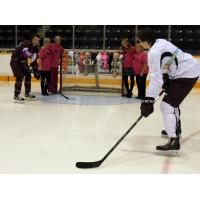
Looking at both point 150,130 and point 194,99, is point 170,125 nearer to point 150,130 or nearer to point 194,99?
point 150,130

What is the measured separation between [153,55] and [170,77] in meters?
0.38

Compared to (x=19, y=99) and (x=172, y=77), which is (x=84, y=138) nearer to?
(x=172, y=77)

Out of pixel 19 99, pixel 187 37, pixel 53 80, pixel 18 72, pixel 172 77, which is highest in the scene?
pixel 187 37

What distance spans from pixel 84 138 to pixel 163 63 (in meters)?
1.24

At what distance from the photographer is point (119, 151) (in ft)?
13.1

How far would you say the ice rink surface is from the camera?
347 cm

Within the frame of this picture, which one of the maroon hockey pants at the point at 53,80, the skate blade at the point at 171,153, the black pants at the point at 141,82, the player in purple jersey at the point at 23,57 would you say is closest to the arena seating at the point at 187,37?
the black pants at the point at 141,82

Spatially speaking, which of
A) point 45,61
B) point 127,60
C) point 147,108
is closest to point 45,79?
point 45,61

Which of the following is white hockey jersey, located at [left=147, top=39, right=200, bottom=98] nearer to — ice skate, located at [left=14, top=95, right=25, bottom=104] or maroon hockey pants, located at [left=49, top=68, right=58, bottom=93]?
ice skate, located at [left=14, top=95, right=25, bottom=104]

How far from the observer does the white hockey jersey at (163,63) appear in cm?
364

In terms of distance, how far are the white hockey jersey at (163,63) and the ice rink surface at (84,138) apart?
2.13 feet

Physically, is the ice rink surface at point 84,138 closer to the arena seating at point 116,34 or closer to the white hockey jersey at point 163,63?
the white hockey jersey at point 163,63

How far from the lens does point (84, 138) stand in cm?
450
